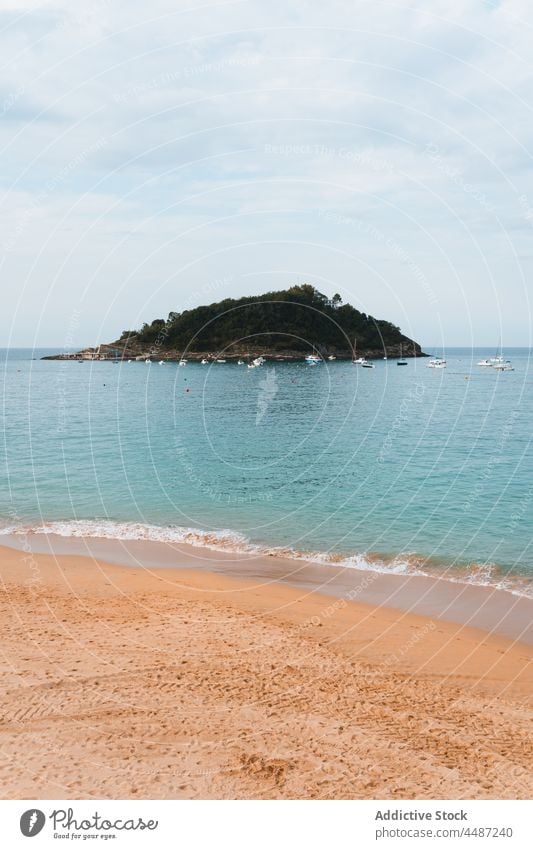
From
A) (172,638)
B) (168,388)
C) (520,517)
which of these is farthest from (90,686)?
(168,388)

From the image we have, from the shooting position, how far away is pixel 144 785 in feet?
28.2

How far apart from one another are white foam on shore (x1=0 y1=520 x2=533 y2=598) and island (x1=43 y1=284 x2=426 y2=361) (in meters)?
118

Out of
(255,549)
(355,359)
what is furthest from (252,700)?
(355,359)

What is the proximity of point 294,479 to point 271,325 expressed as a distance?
4709 inches

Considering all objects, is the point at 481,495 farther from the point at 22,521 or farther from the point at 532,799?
the point at 532,799

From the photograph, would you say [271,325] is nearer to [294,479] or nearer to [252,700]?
[294,479]

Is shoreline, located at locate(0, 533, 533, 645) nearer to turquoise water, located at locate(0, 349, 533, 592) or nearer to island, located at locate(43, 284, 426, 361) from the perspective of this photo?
turquoise water, located at locate(0, 349, 533, 592)

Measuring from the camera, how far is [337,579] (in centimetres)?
1986

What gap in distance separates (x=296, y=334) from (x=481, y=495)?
468 ft

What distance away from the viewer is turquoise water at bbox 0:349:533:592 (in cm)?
2414

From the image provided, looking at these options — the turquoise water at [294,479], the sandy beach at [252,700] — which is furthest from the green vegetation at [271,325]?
the sandy beach at [252,700]

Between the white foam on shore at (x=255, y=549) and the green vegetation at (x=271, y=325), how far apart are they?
118m

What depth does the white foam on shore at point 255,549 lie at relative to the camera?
2005 centimetres

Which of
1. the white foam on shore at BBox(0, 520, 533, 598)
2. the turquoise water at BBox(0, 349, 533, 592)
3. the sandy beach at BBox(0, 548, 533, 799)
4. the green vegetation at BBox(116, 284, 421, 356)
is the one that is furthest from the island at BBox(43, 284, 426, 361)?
the sandy beach at BBox(0, 548, 533, 799)
